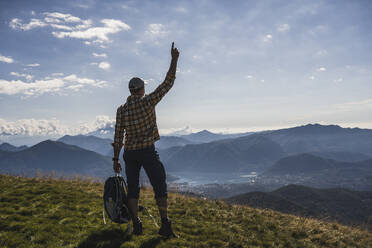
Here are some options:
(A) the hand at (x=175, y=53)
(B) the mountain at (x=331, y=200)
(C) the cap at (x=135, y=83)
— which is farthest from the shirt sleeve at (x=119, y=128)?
(B) the mountain at (x=331, y=200)

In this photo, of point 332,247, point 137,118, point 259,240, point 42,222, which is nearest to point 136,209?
point 137,118

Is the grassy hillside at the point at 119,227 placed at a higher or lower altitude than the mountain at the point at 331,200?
higher

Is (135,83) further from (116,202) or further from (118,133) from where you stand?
(116,202)

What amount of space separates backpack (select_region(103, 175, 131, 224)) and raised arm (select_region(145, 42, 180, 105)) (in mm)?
2201

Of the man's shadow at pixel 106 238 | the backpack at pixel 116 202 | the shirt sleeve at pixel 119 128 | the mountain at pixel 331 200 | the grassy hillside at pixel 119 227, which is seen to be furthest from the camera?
the mountain at pixel 331 200

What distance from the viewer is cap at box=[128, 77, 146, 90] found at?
18.3 feet

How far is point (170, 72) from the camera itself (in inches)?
221

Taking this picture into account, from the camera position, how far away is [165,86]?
218 inches

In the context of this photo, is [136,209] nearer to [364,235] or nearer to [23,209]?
[23,209]

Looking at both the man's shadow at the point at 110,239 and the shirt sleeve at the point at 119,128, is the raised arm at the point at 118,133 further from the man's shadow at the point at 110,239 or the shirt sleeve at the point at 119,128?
the man's shadow at the point at 110,239

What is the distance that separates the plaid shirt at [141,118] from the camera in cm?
548

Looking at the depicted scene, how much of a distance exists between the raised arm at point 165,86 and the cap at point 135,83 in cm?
34

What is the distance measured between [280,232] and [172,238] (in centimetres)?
427

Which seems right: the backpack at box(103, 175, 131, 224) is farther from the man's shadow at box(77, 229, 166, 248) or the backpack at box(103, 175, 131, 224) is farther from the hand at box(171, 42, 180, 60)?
the hand at box(171, 42, 180, 60)
